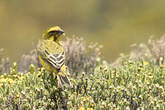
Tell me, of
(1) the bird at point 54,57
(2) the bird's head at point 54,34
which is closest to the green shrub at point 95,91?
(1) the bird at point 54,57

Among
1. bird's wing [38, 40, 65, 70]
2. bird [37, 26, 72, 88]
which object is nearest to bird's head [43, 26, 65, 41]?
bird [37, 26, 72, 88]

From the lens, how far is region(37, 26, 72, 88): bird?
7852 millimetres

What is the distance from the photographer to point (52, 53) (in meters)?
8.33

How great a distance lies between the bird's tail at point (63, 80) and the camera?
25.1 ft

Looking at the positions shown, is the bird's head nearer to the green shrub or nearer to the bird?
the bird

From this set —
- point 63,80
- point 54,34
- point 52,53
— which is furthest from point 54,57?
point 54,34

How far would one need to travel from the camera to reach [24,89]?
777 cm

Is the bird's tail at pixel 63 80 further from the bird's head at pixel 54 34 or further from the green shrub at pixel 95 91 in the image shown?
the bird's head at pixel 54 34

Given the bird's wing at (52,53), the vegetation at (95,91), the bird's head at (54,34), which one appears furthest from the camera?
the bird's head at (54,34)

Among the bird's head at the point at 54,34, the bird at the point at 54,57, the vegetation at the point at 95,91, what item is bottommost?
the vegetation at the point at 95,91

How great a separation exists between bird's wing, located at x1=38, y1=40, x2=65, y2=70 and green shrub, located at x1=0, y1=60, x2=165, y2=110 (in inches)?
9.5

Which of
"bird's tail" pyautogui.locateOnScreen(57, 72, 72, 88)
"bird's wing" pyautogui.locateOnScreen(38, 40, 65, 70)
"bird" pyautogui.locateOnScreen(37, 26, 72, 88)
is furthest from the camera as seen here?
"bird's wing" pyautogui.locateOnScreen(38, 40, 65, 70)

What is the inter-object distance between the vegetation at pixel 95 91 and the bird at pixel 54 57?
0.42 ft

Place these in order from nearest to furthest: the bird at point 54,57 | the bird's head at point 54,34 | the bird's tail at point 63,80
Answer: the bird's tail at point 63,80, the bird at point 54,57, the bird's head at point 54,34
